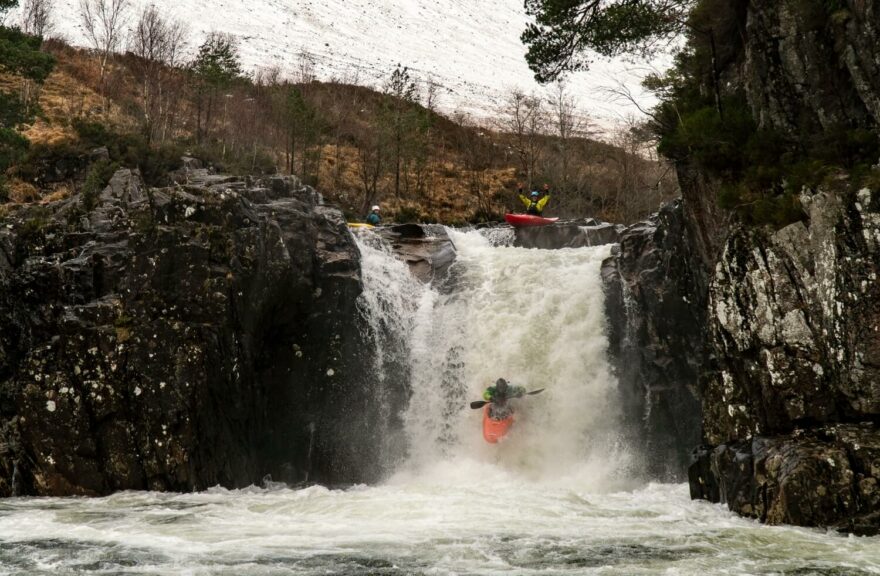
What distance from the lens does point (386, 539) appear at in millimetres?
12203

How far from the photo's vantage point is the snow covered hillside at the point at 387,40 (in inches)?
3278

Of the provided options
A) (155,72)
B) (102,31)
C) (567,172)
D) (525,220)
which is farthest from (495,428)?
(102,31)

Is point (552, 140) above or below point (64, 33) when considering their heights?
below

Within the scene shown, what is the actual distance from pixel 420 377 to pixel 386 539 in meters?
10.5

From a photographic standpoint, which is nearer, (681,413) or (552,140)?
(681,413)

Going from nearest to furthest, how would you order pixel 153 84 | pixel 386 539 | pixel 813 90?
pixel 386 539 < pixel 813 90 < pixel 153 84

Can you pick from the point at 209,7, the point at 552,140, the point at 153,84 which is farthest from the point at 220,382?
the point at 209,7

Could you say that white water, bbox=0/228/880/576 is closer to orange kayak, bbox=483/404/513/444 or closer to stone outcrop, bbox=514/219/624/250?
orange kayak, bbox=483/404/513/444

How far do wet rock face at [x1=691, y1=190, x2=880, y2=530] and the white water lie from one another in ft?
2.32

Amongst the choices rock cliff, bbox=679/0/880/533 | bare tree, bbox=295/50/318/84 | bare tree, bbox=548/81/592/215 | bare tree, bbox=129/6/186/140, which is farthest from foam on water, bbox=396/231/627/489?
bare tree, bbox=295/50/318/84

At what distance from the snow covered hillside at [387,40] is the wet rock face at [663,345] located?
56742 mm

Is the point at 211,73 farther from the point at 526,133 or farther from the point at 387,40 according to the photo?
the point at 387,40

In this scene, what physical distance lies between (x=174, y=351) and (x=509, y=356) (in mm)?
8614

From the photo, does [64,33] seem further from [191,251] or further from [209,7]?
[191,251]
